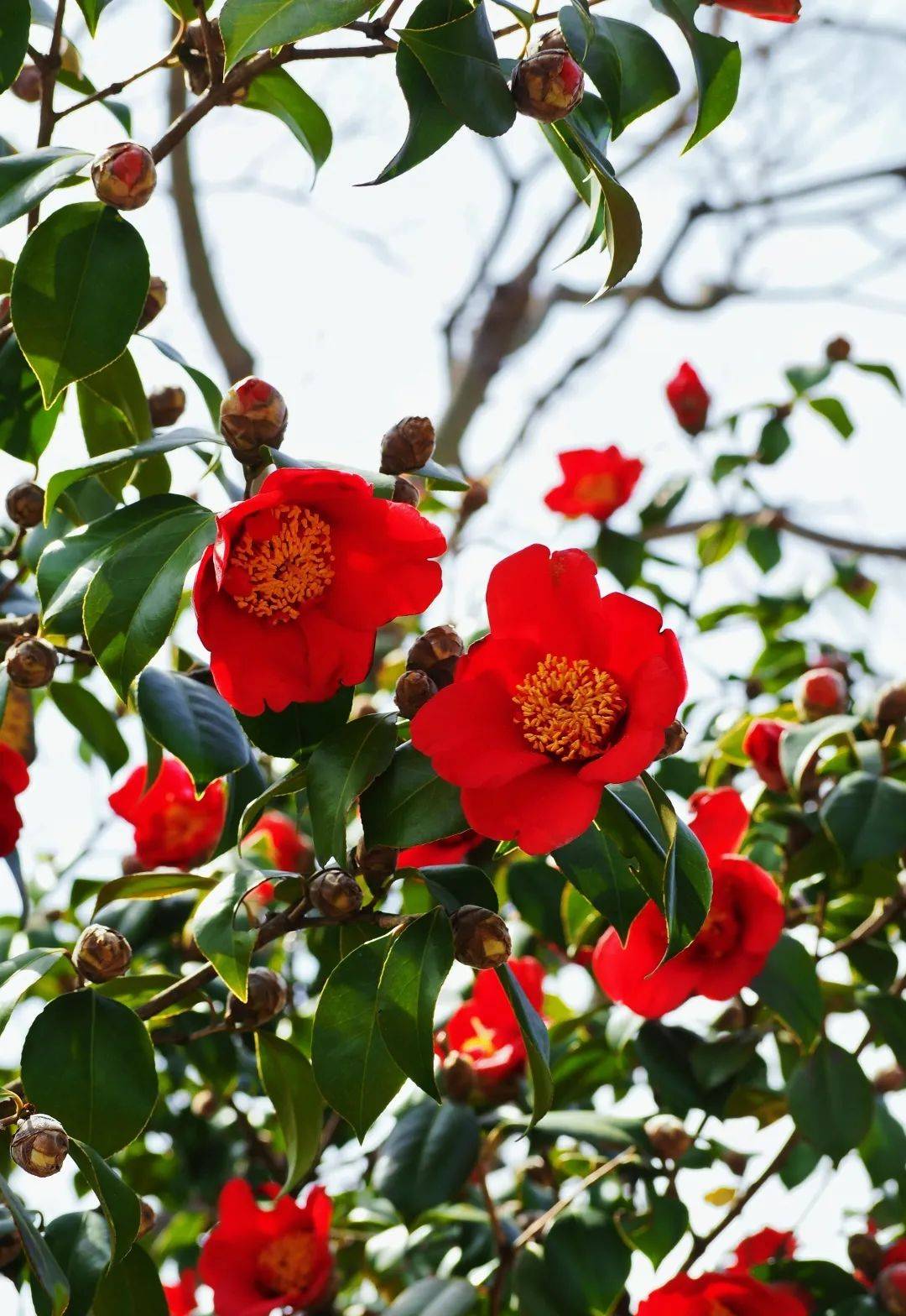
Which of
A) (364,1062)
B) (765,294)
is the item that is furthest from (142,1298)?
(765,294)

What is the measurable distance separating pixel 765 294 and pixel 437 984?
374 centimetres

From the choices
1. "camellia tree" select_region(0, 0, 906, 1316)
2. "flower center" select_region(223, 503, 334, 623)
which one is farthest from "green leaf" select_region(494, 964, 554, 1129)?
"flower center" select_region(223, 503, 334, 623)

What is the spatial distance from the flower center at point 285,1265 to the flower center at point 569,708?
634mm

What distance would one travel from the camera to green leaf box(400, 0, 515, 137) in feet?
2.53

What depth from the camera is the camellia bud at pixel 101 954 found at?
2.66ft

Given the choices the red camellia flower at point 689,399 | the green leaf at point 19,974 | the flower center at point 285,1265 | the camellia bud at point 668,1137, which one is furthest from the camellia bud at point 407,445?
the red camellia flower at point 689,399

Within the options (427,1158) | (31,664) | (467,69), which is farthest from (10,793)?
(467,69)

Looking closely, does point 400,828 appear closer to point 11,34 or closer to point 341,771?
point 341,771

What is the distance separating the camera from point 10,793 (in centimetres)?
94

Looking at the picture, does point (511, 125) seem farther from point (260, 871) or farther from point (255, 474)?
point (260, 871)

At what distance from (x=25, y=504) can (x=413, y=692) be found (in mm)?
385

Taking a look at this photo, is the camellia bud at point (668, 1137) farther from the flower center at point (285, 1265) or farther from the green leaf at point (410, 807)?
the green leaf at point (410, 807)

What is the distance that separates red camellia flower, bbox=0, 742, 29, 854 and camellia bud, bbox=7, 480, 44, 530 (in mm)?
171

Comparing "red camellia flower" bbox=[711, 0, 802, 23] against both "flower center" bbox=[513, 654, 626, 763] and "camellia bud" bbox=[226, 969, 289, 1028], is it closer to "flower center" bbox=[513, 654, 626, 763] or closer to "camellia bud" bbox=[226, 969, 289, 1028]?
"flower center" bbox=[513, 654, 626, 763]
